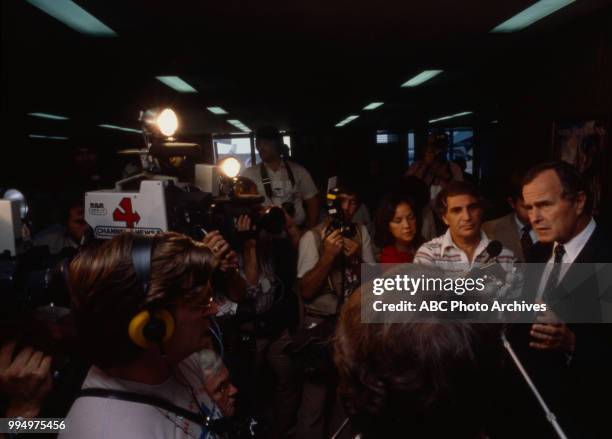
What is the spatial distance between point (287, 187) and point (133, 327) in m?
2.53

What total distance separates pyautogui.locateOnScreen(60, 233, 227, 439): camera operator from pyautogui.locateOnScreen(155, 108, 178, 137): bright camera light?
0.94m

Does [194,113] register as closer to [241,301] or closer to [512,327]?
[241,301]

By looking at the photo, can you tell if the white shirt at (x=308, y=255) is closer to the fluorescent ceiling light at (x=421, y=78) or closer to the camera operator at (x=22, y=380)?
the camera operator at (x=22, y=380)

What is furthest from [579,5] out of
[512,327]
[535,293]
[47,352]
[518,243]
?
[47,352]

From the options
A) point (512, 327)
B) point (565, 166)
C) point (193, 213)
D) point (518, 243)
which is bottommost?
point (512, 327)

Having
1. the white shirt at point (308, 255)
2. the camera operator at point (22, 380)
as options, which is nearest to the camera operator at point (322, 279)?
the white shirt at point (308, 255)

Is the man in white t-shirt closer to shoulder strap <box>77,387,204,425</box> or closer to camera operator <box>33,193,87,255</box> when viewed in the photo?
camera operator <box>33,193,87,255</box>

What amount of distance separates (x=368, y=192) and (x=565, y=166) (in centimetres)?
435

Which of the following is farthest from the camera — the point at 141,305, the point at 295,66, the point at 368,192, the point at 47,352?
the point at 368,192

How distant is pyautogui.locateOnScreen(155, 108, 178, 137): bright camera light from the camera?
1759 mm

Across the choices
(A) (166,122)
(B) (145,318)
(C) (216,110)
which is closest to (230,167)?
(A) (166,122)

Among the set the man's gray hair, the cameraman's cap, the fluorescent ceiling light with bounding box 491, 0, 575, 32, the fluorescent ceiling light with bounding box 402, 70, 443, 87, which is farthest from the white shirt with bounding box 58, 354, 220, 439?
the fluorescent ceiling light with bounding box 402, 70, 443, 87

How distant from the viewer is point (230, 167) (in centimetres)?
229

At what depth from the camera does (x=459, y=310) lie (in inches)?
29.0
